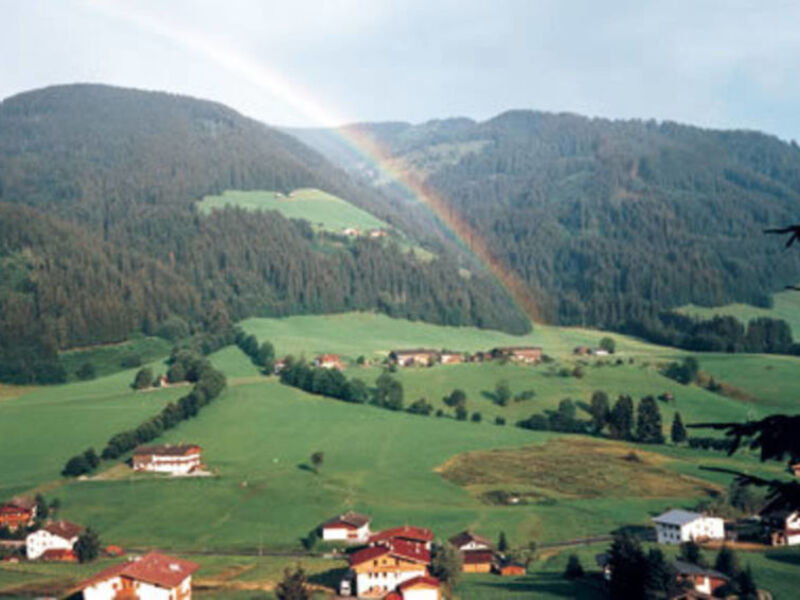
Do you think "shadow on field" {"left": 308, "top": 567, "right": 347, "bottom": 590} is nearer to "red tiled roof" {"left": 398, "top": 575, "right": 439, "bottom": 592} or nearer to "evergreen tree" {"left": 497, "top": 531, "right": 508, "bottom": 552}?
"red tiled roof" {"left": 398, "top": 575, "right": 439, "bottom": 592}

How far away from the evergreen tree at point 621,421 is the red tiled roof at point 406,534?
3893 centimetres

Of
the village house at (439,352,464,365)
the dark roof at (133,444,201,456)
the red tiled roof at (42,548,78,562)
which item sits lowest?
the red tiled roof at (42,548,78,562)

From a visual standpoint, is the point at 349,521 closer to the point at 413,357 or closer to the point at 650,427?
the point at 650,427

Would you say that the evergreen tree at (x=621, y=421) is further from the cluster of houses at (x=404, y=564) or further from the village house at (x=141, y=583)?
the village house at (x=141, y=583)

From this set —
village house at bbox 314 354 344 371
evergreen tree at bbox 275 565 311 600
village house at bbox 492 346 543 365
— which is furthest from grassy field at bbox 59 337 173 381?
evergreen tree at bbox 275 565 311 600

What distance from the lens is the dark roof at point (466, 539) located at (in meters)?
56.0

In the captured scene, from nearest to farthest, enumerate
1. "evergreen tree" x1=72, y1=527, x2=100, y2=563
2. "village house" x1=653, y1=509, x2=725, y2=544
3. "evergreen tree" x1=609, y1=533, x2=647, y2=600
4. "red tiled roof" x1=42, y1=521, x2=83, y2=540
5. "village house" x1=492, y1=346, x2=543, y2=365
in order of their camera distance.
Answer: "evergreen tree" x1=609, y1=533, x2=647, y2=600 → "evergreen tree" x1=72, y1=527, x2=100, y2=563 → "village house" x1=653, y1=509, x2=725, y2=544 → "red tiled roof" x1=42, y1=521, x2=83, y2=540 → "village house" x1=492, y1=346, x2=543, y2=365

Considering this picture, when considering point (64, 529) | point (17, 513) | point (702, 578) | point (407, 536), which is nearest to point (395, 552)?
point (407, 536)

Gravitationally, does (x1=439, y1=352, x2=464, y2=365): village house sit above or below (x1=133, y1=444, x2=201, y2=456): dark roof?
above

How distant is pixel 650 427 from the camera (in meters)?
90.4

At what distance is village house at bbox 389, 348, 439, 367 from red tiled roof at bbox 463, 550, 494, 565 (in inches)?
2743

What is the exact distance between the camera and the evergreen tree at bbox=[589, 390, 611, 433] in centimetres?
9325

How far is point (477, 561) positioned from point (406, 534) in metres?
4.80

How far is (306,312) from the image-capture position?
173250mm
